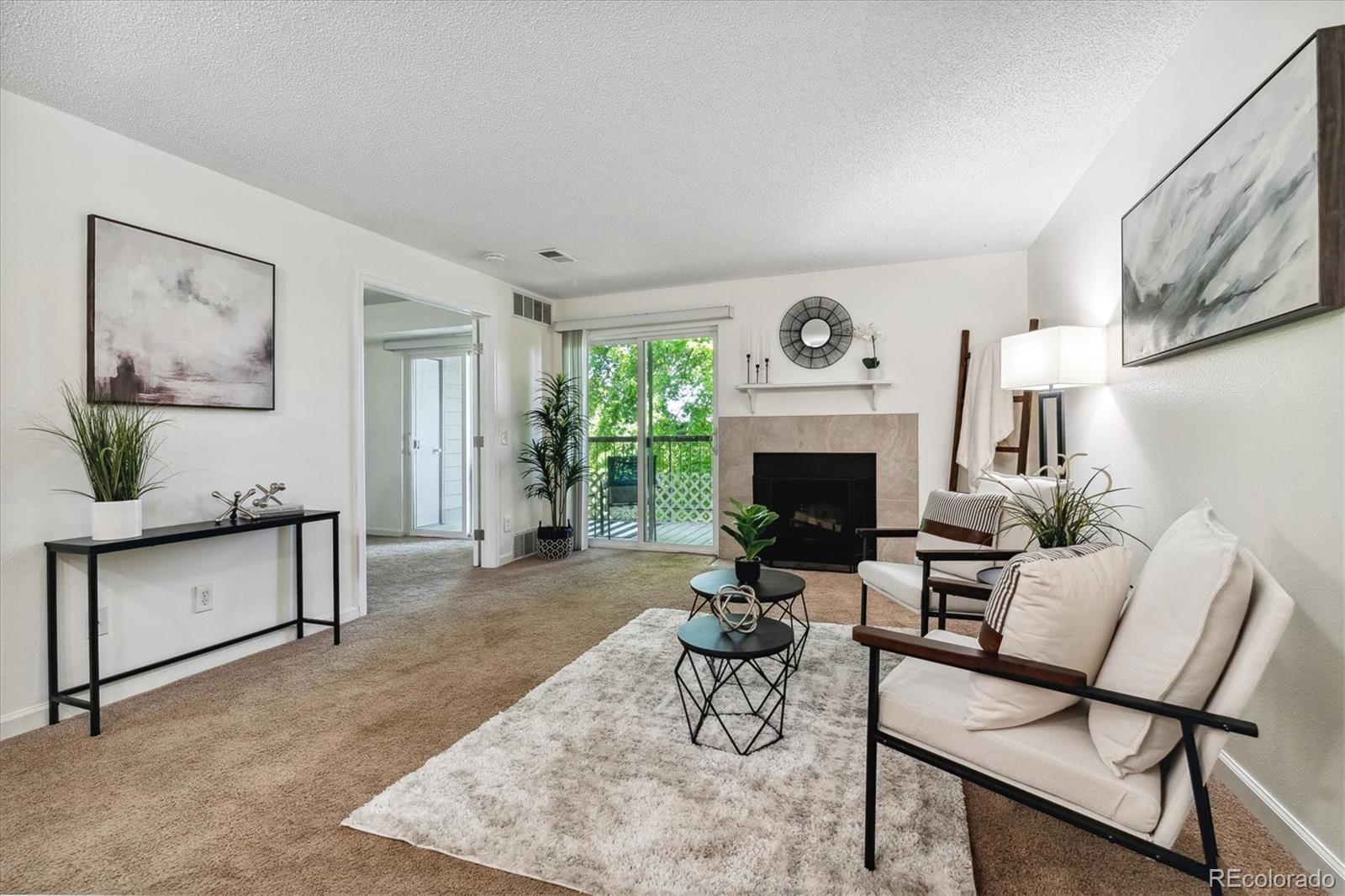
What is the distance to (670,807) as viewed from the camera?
66.3 inches

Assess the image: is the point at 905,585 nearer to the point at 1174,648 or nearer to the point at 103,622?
the point at 1174,648

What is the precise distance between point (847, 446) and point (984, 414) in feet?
3.51

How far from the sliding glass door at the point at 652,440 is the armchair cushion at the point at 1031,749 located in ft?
13.0

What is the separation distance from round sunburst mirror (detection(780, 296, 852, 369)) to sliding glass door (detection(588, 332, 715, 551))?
72 cm

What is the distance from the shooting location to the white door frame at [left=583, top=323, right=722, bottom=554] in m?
5.39

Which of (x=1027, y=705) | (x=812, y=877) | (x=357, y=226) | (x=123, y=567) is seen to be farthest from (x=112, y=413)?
(x=1027, y=705)

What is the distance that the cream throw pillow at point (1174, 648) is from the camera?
1137 millimetres

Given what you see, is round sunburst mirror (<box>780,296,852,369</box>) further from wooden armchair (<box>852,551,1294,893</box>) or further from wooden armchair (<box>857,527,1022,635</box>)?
wooden armchair (<box>852,551,1294,893</box>)

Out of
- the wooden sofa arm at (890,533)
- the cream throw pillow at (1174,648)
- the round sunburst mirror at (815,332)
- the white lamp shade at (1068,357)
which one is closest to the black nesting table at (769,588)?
the wooden sofa arm at (890,533)

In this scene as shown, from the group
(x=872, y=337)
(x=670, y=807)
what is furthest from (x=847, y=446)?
(x=670, y=807)

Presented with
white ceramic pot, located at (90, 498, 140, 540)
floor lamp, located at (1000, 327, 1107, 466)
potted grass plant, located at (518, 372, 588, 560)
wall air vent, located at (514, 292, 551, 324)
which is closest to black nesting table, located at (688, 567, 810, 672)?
floor lamp, located at (1000, 327, 1107, 466)

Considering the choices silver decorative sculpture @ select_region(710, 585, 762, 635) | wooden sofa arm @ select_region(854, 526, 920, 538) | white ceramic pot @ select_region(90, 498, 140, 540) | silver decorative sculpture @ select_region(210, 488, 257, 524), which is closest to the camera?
silver decorative sculpture @ select_region(710, 585, 762, 635)

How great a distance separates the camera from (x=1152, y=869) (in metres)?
1.45

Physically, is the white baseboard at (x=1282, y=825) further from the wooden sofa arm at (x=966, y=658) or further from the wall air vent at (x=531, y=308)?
the wall air vent at (x=531, y=308)
